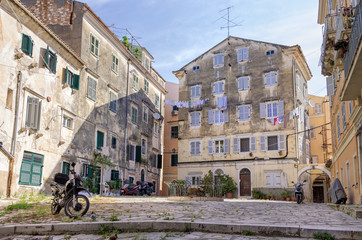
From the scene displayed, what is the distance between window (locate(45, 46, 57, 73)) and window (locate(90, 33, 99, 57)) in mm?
4869

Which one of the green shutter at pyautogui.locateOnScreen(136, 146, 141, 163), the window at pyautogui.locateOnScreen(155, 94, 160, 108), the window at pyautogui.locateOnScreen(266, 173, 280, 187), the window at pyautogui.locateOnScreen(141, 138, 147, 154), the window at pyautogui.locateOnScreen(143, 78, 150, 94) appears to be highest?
the window at pyautogui.locateOnScreen(143, 78, 150, 94)

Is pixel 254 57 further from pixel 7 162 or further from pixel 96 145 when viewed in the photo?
pixel 7 162

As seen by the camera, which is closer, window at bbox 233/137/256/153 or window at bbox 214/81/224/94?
window at bbox 233/137/256/153

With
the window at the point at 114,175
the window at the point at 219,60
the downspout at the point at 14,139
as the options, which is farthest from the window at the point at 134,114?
the downspout at the point at 14,139

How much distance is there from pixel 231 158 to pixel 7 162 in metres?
20.7

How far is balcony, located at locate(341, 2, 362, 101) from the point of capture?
374 inches

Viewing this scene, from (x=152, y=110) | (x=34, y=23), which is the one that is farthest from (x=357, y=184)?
(x=152, y=110)

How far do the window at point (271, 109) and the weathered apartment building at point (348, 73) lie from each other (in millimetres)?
8256

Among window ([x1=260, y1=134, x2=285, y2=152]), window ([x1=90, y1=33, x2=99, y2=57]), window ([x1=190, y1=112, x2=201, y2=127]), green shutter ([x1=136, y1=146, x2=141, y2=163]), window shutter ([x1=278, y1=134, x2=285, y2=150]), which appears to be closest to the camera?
window ([x1=90, y1=33, x2=99, y2=57])

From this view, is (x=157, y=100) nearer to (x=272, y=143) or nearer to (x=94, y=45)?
(x=272, y=143)

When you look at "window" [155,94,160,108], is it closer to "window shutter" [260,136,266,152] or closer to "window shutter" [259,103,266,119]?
"window shutter" [259,103,266,119]

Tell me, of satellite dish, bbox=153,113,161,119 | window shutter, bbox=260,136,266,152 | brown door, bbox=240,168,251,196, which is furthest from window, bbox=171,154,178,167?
window shutter, bbox=260,136,266,152

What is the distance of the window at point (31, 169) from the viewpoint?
658 inches

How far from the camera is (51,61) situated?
19.3m
